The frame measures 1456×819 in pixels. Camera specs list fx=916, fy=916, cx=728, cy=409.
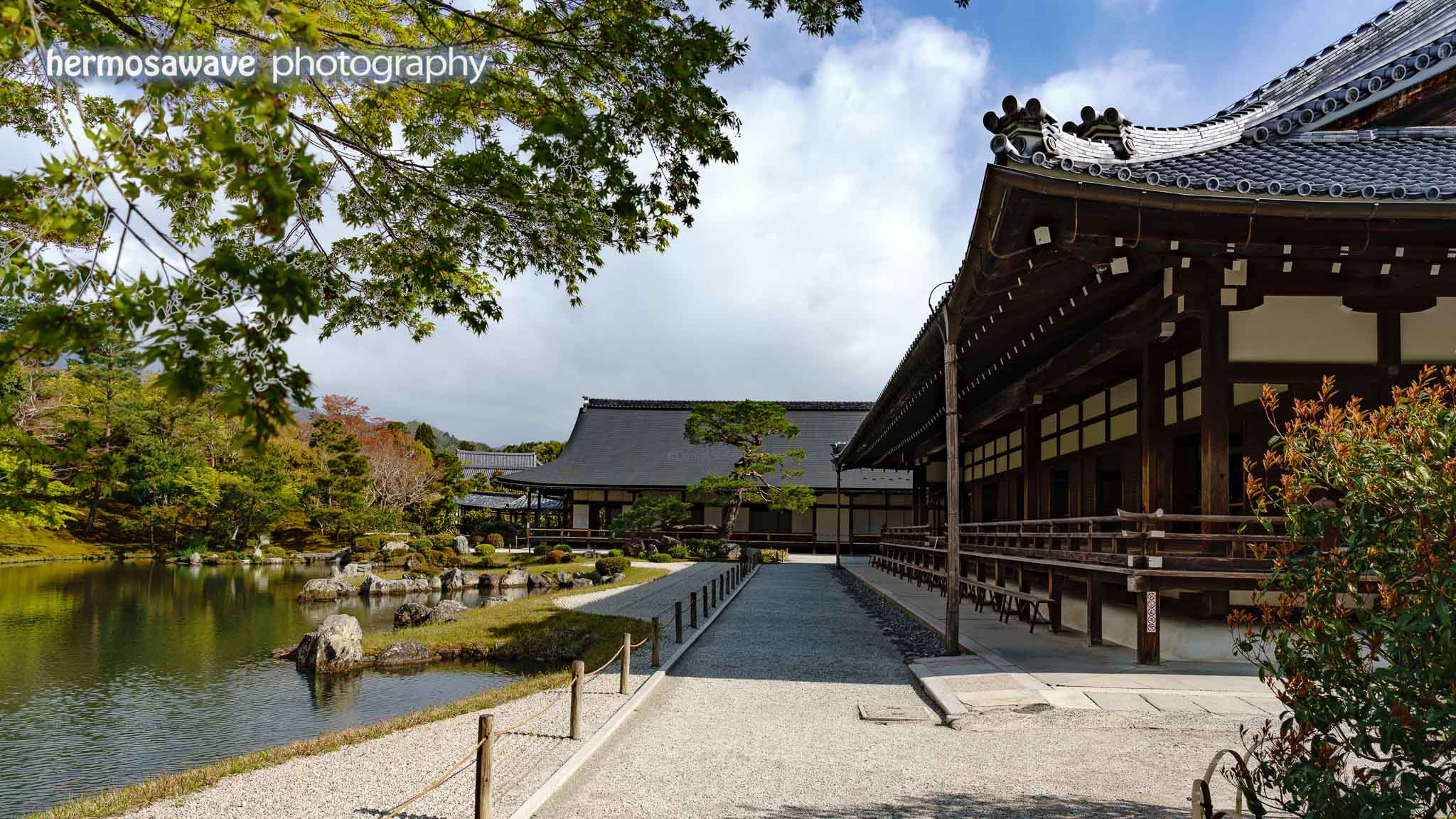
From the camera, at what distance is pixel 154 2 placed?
529 cm

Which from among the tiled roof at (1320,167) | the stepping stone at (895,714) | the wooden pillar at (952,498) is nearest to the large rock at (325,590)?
the wooden pillar at (952,498)

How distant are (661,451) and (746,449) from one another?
1042 cm

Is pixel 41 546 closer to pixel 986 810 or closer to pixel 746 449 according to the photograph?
pixel 746 449

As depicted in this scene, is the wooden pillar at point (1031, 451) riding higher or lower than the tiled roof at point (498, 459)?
lower

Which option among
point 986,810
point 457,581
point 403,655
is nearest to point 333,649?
point 403,655

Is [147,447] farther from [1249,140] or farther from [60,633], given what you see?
[1249,140]

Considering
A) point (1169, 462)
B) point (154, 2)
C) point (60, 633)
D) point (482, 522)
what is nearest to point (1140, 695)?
point (1169, 462)

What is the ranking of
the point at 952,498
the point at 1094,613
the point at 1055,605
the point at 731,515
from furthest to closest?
1. the point at 731,515
2. the point at 1055,605
3. the point at 1094,613
4. the point at 952,498

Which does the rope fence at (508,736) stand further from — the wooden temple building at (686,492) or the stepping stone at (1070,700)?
the wooden temple building at (686,492)

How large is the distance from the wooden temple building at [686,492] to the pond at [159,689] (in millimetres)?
20193

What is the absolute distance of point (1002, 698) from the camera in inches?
315

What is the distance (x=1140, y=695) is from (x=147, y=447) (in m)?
42.1

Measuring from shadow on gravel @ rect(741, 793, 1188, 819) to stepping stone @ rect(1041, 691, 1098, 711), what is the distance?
2423mm

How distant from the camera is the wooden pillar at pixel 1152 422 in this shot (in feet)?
34.0
